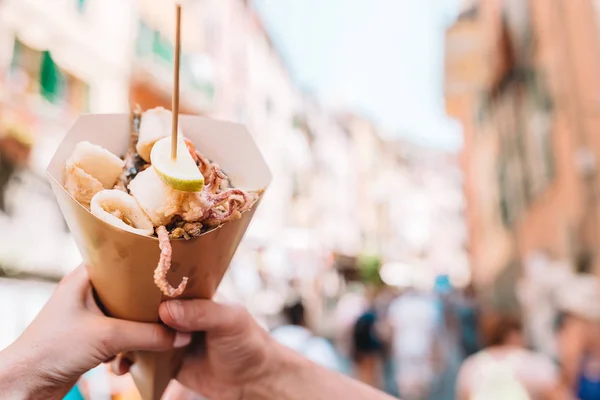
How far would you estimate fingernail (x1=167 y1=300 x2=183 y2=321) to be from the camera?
1.37 m

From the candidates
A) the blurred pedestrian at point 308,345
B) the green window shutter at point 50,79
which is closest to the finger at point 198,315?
the blurred pedestrian at point 308,345

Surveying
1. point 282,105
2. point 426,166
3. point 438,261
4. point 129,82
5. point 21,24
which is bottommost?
point 438,261

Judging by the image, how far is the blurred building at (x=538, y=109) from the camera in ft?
25.2

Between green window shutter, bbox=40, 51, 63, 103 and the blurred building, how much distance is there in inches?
213

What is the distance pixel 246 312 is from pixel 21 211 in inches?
209

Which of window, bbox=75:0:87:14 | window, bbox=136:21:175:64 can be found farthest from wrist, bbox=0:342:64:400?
window, bbox=136:21:175:64

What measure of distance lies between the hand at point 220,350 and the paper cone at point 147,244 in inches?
1.7

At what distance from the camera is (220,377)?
1653 millimetres

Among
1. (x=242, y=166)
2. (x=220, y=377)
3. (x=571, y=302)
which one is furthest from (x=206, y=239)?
(x=571, y=302)

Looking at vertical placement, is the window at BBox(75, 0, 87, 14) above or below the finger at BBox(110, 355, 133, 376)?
above

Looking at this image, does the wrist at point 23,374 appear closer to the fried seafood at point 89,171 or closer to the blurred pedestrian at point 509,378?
the fried seafood at point 89,171

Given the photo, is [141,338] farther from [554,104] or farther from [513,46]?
[513,46]

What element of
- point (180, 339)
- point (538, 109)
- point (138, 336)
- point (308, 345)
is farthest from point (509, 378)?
point (538, 109)

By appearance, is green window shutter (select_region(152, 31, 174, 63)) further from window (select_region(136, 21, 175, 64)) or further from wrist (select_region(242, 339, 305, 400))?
wrist (select_region(242, 339, 305, 400))
